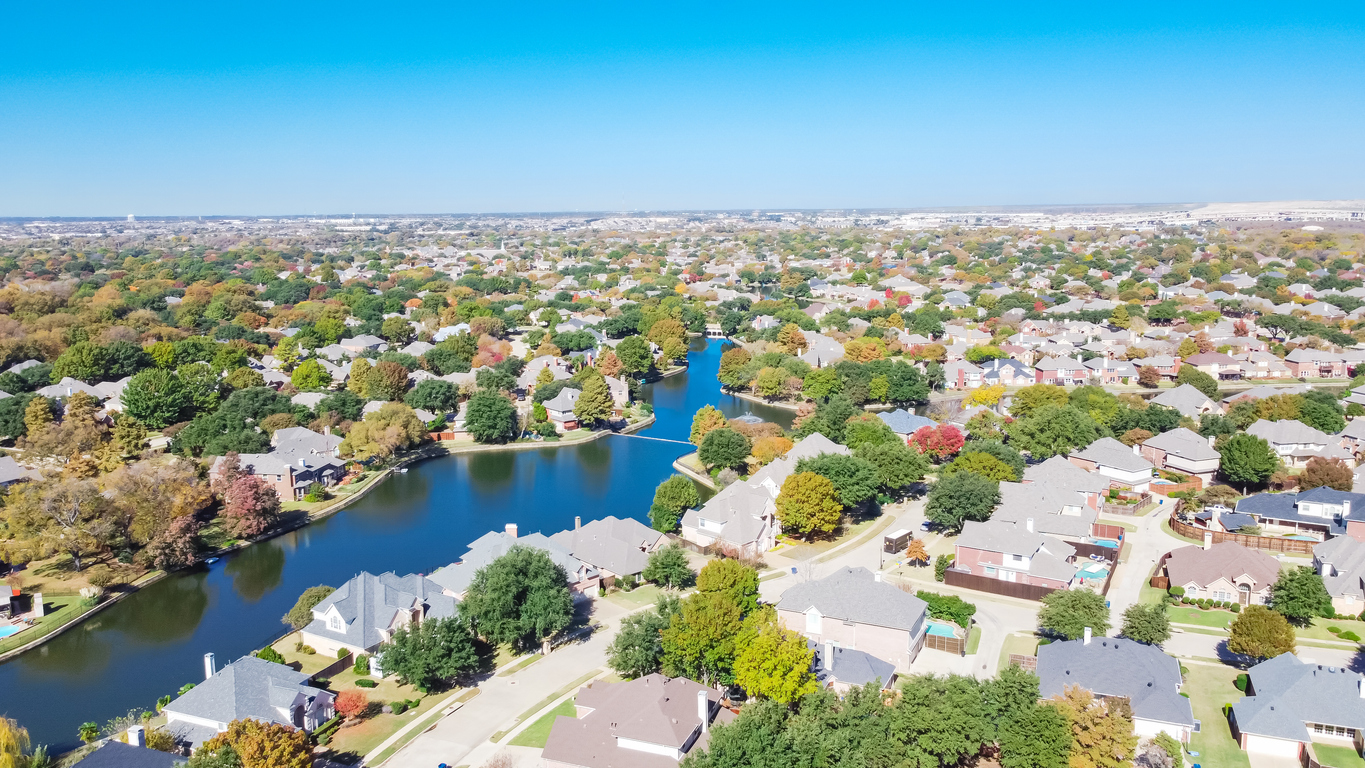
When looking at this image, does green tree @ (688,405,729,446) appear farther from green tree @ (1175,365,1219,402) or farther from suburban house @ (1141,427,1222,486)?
green tree @ (1175,365,1219,402)

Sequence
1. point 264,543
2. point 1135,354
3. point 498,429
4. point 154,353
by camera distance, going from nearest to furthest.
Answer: point 264,543, point 498,429, point 154,353, point 1135,354

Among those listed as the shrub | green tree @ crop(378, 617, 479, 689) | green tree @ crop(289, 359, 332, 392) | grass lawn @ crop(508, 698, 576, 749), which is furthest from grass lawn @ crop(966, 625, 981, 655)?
green tree @ crop(289, 359, 332, 392)

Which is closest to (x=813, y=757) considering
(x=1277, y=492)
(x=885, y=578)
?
(x=885, y=578)

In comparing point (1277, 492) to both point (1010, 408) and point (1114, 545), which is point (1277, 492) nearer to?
point (1114, 545)

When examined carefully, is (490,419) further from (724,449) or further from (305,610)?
(305,610)

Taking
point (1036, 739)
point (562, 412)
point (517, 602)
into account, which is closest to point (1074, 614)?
point (1036, 739)

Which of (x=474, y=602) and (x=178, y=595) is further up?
(x=474, y=602)
